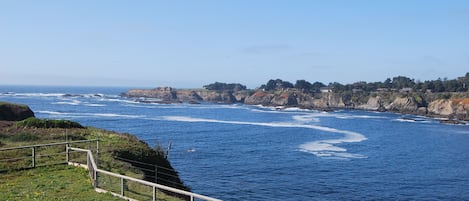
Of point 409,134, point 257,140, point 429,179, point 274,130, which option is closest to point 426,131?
point 409,134

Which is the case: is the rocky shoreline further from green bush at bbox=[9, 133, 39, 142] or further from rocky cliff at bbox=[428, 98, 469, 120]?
green bush at bbox=[9, 133, 39, 142]

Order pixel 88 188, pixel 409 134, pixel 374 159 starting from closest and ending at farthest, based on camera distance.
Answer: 1. pixel 88 188
2. pixel 374 159
3. pixel 409 134

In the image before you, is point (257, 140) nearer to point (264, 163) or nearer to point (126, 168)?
point (264, 163)

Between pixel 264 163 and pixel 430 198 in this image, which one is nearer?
pixel 430 198

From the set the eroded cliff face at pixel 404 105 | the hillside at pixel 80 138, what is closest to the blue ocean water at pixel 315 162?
the hillside at pixel 80 138

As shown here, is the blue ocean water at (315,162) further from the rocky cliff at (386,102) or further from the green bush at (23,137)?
the rocky cliff at (386,102)

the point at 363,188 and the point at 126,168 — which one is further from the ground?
the point at 126,168

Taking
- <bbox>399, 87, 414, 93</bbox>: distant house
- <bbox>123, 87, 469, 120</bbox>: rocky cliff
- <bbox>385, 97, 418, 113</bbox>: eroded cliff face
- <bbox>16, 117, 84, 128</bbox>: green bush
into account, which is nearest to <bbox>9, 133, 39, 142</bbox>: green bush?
<bbox>16, 117, 84, 128</bbox>: green bush

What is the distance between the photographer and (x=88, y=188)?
15.6 m

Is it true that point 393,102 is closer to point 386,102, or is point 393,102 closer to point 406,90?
point 386,102

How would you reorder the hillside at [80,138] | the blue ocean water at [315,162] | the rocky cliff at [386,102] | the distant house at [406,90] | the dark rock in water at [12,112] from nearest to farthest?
the hillside at [80,138] < the blue ocean water at [315,162] < the dark rock in water at [12,112] < the rocky cliff at [386,102] < the distant house at [406,90]

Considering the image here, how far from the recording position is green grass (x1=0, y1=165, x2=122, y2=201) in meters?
14.1

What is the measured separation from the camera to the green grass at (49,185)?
14.1 meters

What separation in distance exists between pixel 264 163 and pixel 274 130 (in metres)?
34.6
